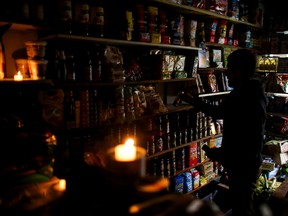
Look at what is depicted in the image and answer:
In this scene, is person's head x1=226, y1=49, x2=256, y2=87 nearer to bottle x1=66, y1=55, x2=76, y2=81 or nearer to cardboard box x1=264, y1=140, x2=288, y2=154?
bottle x1=66, y1=55, x2=76, y2=81

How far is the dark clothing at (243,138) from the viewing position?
81.3 inches

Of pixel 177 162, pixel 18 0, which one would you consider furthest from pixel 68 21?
pixel 177 162

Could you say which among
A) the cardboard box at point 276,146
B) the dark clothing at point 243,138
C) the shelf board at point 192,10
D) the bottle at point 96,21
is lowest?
the cardboard box at point 276,146

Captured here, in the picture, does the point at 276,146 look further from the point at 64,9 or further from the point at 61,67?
the point at 64,9

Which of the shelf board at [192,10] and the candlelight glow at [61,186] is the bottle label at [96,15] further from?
the candlelight glow at [61,186]

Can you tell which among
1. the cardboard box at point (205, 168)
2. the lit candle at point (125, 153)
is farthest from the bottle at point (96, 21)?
the cardboard box at point (205, 168)

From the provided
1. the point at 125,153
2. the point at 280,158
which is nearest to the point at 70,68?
the point at 125,153

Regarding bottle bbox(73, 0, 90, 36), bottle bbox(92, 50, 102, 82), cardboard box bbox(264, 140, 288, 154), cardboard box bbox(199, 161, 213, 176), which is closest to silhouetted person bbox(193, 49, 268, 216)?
cardboard box bbox(199, 161, 213, 176)

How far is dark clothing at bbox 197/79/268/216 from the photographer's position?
2.06m

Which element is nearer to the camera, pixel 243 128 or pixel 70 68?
pixel 70 68

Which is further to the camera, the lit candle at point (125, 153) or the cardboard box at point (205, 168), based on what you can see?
the cardboard box at point (205, 168)

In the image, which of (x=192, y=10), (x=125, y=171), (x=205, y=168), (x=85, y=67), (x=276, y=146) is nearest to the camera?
(x=125, y=171)

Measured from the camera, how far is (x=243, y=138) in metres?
2.12

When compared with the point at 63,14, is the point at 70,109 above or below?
below
